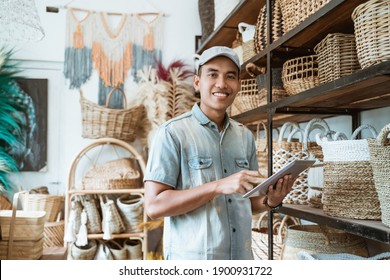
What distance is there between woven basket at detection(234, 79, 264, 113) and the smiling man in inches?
30.9

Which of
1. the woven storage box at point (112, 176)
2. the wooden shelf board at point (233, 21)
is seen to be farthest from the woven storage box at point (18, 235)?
the wooden shelf board at point (233, 21)

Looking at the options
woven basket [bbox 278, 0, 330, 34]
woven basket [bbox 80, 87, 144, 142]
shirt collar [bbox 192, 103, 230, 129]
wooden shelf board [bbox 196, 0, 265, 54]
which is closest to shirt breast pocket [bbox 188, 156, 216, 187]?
shirt collar [bbox 192, 103, 230, 129]

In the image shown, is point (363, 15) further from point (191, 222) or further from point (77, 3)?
point (77, 3)

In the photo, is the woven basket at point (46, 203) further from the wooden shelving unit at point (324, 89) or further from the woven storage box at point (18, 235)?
the wooden shelving unit at point (324, 89)

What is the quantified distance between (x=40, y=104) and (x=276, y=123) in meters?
1.34

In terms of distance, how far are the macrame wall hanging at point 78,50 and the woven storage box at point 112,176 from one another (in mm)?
580

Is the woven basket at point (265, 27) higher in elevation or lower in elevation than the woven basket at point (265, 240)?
higher

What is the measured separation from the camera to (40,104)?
1.83 m

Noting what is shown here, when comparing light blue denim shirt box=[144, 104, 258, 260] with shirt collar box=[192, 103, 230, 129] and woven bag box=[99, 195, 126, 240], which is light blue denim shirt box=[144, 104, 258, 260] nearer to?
shirt collar box=[192, 103, 230, 129]

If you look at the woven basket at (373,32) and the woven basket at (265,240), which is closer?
the woven basket at (373,32)

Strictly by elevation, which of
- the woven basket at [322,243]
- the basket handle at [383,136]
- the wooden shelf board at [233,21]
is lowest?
the woven basket at [322,243]

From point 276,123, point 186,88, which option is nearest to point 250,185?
point 276,123

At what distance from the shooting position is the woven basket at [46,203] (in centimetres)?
170

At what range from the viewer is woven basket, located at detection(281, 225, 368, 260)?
1552 millimetres
